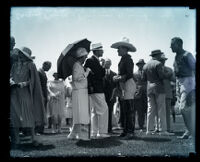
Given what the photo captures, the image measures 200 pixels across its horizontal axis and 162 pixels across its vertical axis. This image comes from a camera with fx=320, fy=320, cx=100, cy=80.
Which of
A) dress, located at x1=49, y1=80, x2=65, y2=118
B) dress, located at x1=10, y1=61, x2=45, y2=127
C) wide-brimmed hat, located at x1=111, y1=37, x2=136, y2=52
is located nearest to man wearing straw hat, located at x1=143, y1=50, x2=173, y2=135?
wide-brimmed hat, located at x1=111, y1=37, x2=136, y2=52

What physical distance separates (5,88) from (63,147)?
1808mm

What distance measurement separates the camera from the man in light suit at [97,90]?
7.55 metres

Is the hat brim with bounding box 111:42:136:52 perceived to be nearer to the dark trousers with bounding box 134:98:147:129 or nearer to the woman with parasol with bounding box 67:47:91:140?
the woman with parasol with bounding box 67:47:91:140

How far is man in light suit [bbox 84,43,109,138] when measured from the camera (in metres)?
7.55

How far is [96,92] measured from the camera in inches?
298

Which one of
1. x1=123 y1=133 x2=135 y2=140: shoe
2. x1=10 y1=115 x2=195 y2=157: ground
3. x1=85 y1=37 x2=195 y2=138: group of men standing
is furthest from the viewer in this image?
x1=123 y1=133 x2=135 y2=140: shoe

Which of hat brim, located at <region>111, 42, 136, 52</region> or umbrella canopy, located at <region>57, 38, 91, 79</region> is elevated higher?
hat brim, located at <region>111, 42, 136, 52</region>

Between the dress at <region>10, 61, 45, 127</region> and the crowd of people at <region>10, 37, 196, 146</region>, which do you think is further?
the crowd of people at <region>10, 37, 196, 146</region>

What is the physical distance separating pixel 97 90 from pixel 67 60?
1.10m

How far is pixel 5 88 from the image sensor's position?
16.4 feet

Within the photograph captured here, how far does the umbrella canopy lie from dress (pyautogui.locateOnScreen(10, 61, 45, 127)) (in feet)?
2.17
